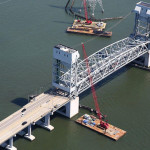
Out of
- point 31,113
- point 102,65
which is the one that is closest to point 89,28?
point 102,65

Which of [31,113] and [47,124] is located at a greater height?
[31,113]

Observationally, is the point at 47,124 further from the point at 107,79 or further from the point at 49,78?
the point at 107,79

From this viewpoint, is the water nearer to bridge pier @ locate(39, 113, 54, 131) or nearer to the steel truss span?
bridge pier @ locate(39, 113, 54, 131)

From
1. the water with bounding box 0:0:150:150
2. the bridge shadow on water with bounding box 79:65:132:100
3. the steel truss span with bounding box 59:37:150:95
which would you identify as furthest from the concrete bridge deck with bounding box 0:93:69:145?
the bridge shadow on water with bounding box 79:65:132:100

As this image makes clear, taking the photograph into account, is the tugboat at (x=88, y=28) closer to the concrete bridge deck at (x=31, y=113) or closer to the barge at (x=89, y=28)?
the barge at (x=89, y=28)

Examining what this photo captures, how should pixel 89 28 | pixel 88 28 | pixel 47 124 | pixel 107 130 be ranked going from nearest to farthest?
pixel 107 130 < pixel 47 124 < pixel 88 28 < pixel 89 28

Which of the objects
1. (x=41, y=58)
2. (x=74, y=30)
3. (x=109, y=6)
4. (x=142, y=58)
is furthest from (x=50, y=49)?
(x=109, y=6)
